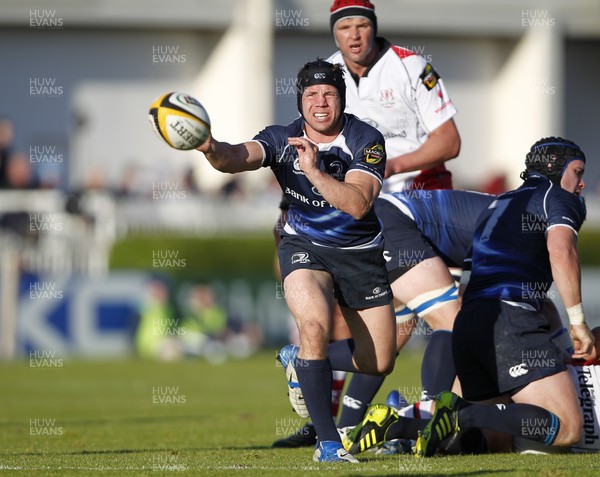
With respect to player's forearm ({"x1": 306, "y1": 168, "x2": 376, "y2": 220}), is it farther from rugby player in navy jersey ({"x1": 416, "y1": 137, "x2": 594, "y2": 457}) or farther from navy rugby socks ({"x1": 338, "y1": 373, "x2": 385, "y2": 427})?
navy rugby socks ({"x1": 338, "y1": 373, "x2": 385, "y2": 427})

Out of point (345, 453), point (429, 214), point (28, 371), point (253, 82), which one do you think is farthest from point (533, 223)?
point (253, 82)

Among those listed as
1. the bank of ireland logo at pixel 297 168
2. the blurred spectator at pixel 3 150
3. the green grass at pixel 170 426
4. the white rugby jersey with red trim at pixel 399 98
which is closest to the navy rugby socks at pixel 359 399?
the green grass at pixel 170 426

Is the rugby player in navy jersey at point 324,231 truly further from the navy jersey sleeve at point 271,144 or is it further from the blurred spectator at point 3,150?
the blurred spectator at point 3,150

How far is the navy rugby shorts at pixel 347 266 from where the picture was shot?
705 centimetres

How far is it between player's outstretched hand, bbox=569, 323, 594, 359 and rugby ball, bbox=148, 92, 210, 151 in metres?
2.56

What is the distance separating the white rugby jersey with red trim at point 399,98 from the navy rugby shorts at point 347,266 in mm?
1938

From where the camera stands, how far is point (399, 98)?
8.87 metres

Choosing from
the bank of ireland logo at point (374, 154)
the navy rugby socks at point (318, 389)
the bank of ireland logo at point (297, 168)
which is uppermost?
the bank of ireland logo at point (374, 154)

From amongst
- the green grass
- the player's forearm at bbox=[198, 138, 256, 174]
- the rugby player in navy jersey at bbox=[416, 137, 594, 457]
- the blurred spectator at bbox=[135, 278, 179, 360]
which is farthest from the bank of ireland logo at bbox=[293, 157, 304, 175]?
the blurred spectator at bbox=[135, 278, 179, 360]

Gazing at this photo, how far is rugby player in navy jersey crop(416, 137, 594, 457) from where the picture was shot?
7.06 metres

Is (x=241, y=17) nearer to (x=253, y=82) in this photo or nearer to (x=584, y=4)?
(x=253, y=82)

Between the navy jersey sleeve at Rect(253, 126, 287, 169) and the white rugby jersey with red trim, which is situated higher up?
Answer: the white rugby jersey with red trim

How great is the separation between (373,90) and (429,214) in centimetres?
107

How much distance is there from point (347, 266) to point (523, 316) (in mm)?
1196
